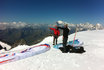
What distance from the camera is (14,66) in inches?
278

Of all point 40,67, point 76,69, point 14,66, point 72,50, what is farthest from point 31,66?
point 72,50

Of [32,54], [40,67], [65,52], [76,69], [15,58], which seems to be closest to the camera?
[76,69]

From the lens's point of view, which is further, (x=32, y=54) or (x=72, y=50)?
(x=72, y=50)

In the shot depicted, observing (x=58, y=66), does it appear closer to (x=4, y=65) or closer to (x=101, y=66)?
(x=101, y=66)

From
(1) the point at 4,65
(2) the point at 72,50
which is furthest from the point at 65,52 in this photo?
(1) the point at 4,65

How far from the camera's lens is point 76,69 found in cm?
642

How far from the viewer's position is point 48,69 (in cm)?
659

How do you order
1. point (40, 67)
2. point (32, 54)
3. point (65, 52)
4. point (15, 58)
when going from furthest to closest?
point (65, 52), point (32, 54), point (15, 58), point (40, 67)

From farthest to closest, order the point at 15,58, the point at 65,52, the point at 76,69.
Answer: the point at 65,52 < the point at 15,58 < the point at 76,69

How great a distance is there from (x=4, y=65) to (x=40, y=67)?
318 centimetres

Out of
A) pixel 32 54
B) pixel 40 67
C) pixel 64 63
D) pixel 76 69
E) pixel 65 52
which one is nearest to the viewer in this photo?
pixel 76 69

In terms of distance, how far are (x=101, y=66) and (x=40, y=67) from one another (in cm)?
492

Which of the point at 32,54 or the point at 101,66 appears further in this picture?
the point at 32,54

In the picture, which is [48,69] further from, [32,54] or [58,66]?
[32,54]
